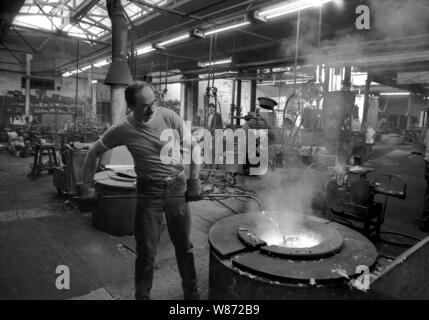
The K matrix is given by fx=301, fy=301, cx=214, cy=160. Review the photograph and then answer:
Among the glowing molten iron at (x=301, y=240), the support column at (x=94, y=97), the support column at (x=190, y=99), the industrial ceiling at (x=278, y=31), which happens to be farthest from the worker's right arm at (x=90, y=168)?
the support column at (x=94, y=97)

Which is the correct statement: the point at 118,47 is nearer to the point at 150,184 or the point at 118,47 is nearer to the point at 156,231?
the point at 150,184

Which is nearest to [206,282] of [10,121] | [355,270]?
[355,270]

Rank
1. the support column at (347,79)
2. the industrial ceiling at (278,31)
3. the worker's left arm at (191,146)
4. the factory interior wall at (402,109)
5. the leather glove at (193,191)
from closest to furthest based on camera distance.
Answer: the leather glove at (193,191)
the worker's left arm at (191,146)
the industrial ceiling at (278,31)
the support column at (347,79)
the factory interior wall at (402,109)

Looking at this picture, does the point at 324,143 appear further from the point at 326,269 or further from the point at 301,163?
the point at 326,269

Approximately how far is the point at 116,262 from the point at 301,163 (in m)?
6.24

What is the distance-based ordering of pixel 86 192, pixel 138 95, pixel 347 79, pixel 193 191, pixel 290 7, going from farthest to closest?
pixel 347 79, pixel 290 7, pixel 86 192, pixel 193 191, pixel 138 95

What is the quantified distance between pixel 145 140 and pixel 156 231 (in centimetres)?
A: 84

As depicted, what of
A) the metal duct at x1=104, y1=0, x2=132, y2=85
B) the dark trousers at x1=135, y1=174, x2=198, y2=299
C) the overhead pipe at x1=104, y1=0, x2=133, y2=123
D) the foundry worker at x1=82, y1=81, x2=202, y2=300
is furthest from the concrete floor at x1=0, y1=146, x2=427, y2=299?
the metal duct at x1=104, y1=0, x2=132, y2=85

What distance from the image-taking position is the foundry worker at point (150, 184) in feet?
8.98

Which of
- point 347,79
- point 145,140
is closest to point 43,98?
point 347,79

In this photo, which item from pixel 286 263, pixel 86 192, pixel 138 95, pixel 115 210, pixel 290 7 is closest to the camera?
pixel 286 263

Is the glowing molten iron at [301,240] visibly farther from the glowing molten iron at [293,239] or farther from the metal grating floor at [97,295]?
the metal grating floor at [97,295]

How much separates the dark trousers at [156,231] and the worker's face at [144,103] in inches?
25.3

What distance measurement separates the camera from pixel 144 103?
2680mm
